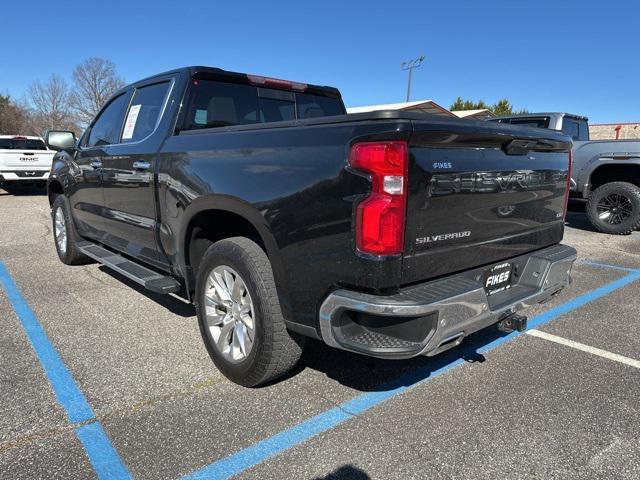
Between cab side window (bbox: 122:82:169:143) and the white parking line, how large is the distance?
11.5 ft

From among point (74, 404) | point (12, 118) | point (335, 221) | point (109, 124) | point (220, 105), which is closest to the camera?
point (335, 221)

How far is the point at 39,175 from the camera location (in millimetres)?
13023

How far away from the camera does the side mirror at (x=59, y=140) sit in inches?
202

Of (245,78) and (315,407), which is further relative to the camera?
(245,78)

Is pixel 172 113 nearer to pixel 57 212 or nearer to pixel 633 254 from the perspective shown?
pixel 57 212

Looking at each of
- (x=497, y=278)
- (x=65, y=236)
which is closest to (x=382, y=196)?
(x=497, y=278)

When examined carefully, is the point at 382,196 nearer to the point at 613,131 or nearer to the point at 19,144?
the point at 19,144

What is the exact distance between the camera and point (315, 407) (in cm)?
272

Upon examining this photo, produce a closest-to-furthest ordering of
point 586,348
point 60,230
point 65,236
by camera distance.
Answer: point 586,348
point 65,236
point 60,230

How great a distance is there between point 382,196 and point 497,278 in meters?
1.15

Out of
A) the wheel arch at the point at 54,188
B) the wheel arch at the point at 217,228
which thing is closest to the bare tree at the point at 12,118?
the wheel arch at the point at 54,188

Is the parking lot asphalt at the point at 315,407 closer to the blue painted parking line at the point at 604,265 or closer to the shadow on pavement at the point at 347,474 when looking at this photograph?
the shadow on pavement at the point at 347,474

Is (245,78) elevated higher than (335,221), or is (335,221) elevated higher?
(245,78)

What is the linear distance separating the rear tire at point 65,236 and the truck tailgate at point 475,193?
424 centimetres
